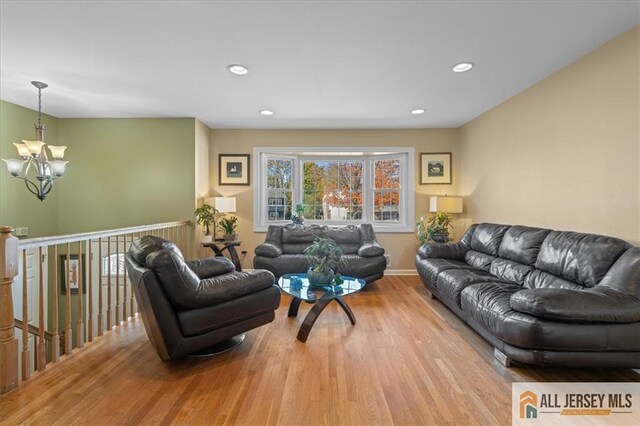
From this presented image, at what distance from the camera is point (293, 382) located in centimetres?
209

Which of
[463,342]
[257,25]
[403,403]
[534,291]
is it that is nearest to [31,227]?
[257,25]

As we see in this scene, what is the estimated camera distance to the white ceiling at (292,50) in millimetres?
2102

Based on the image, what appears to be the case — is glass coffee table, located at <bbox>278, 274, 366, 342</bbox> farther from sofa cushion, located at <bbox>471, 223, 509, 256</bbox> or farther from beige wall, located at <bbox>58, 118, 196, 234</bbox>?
beige wall, located at <bbox>58, 118, 196, 234</bbox>

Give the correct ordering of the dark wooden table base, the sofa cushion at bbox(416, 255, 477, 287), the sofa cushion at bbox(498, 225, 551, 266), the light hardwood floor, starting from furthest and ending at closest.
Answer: the sofa cushion at bbox(416, 255, 477, 287) < the sofa cushion at bbox(498, 225, 551, 266) < the dark wooden table base < the light hardwood floor

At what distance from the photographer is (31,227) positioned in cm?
425

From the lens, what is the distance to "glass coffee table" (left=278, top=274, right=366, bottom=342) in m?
2.75

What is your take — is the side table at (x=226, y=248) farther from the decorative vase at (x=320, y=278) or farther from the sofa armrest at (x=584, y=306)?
the sofa armrest at (x=584, y=306)

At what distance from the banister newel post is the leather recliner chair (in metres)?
0.67

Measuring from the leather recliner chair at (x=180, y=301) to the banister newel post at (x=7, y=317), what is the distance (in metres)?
0.67

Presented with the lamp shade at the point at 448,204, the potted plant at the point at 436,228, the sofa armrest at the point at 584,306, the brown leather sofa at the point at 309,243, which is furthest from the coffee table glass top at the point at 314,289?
the lamp shade at the point at 448,204

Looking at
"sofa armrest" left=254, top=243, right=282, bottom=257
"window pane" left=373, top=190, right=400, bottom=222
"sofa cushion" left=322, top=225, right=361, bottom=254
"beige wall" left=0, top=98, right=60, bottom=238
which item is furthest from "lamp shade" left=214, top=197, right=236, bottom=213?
"window pane" left=373, top=190, right=400, bottom=222

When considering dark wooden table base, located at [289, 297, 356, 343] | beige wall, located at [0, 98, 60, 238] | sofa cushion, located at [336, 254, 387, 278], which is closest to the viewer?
dark wooden table base, located at [289, 297, 356, 343]

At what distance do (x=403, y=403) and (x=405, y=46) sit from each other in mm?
2669

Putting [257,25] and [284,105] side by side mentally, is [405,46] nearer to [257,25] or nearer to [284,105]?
[257,25]
